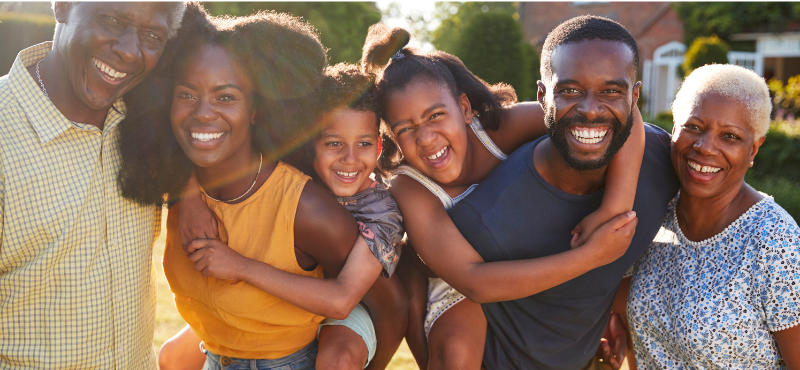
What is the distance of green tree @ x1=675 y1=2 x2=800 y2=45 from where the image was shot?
68.5 feet

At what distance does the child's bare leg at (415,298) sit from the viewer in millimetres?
3203

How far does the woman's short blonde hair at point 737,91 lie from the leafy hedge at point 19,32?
9.30 meters

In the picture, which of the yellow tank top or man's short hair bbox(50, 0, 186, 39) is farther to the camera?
the yellow tank top

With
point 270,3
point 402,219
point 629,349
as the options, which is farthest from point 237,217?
point 270,3

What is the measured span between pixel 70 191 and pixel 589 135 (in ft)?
7.72

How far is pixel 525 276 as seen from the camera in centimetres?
270

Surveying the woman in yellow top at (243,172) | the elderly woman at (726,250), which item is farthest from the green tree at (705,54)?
the woman in yellow top at (243,172)

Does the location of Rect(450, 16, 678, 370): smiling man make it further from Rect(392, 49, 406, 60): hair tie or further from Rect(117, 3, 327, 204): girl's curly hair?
Rect(117, 3, 327, 204): girl's curly hair

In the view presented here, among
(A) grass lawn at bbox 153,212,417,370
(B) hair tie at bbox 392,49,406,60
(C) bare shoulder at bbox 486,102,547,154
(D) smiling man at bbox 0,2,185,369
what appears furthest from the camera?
(A) grass lawn at bbox 153,212,417,370

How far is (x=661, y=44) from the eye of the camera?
23.4m

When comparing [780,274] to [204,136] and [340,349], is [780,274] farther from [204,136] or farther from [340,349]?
[204,136]

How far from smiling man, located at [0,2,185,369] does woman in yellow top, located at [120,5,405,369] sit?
6.0 inches

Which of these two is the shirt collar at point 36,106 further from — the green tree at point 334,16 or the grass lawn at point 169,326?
the green tree at point 334,16

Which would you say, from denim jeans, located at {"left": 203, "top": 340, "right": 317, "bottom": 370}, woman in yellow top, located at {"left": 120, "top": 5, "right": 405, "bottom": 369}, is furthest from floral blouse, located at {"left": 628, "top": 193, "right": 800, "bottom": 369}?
denim jeans, located at {"left": 203, "top": 340, "right": 317, "bottom": 370}
